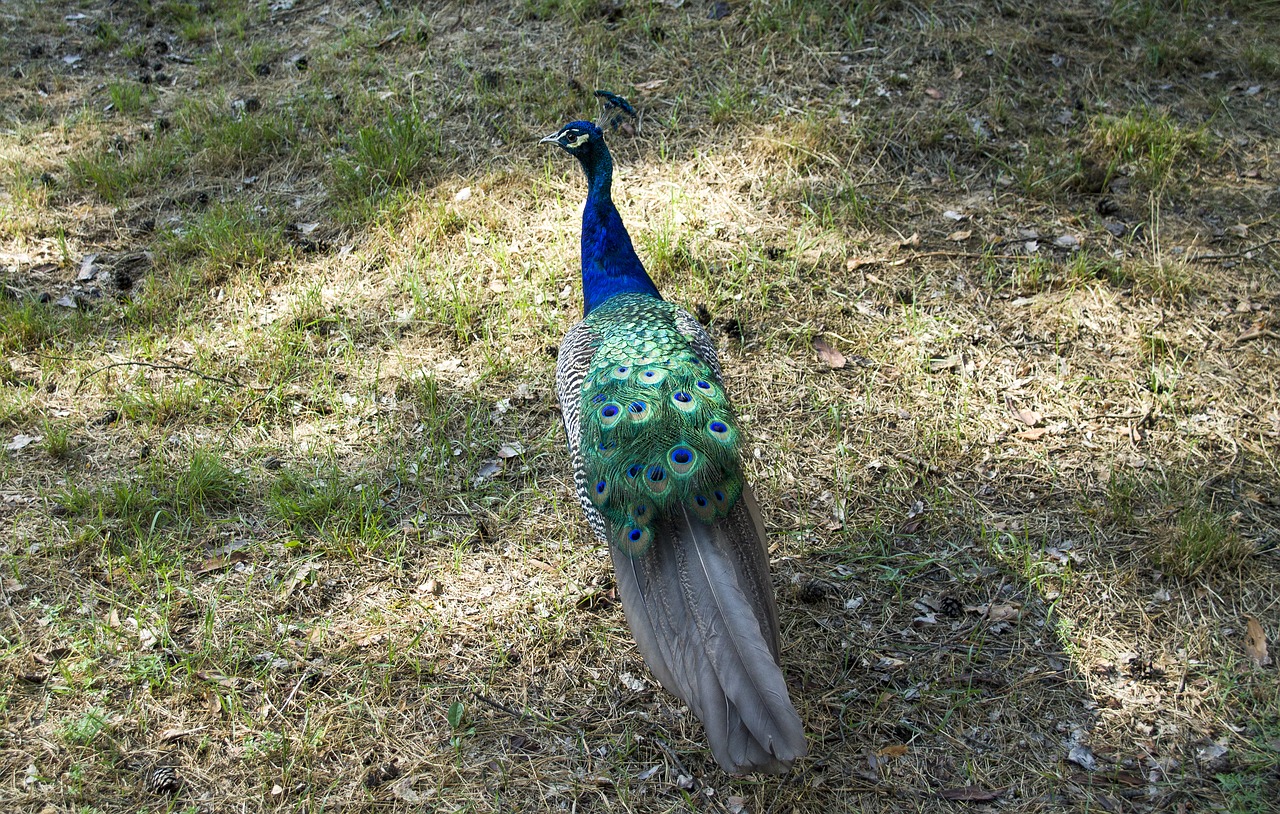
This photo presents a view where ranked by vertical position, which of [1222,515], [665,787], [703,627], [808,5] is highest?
[808,5]

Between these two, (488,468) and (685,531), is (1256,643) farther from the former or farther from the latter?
(488,468)

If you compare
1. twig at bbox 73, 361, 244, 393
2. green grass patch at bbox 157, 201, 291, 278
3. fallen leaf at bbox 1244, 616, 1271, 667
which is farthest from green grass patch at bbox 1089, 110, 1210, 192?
twig at bbox 73, 361, 244, 393

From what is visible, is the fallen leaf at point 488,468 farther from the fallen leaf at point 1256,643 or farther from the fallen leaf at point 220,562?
the fallen leaf at point 1256,643

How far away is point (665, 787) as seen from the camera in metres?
2.95

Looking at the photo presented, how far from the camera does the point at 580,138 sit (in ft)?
13.2

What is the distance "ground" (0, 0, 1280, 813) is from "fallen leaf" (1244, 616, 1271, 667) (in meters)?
0.01

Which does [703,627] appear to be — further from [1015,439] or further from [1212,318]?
[1212,318]

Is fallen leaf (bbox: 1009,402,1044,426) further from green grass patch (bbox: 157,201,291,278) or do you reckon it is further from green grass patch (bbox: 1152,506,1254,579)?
green grass patch (bbox: 157,201,291,278)

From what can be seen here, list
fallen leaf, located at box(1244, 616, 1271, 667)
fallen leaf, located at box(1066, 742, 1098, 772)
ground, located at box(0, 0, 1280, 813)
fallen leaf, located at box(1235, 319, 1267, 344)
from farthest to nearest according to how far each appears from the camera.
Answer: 1. fallen leaf, located at box(1235, 319, 1267, 344)
2. fallen leaf, located at box(1244, 616, 1271, 667)
3. ground, located at box(0, 0, 1280, 813)
4. fallen leaf, located at box(1066, 742, 1098, 772)

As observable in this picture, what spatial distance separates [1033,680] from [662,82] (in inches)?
152

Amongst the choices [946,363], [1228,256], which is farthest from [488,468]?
[1228,256]

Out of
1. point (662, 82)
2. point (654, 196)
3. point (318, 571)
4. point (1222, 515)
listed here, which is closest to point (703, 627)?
point (318, 571)

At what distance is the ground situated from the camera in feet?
10.0

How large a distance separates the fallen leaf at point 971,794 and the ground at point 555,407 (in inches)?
0.4
